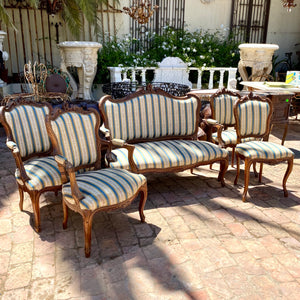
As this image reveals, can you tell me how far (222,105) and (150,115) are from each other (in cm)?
100

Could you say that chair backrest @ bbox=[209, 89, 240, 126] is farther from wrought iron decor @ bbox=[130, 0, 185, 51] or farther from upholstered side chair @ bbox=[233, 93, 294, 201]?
wrought iron decor @ bbox=[130, 0, 185, 51]

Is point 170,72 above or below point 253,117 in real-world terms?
above

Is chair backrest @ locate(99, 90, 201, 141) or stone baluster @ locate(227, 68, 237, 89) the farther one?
stone baluster @ locate(227, 68, 237, 89)

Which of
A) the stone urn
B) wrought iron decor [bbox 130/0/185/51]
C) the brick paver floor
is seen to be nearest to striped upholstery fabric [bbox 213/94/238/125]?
the brick paver floor

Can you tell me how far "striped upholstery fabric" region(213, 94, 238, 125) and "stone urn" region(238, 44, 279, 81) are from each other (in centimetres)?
400

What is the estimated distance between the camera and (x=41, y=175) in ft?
9.48

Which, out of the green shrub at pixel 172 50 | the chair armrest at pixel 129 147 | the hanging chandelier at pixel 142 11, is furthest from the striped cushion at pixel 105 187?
the hanging chandelier at pixel 142 11

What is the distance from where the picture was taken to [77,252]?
261cm

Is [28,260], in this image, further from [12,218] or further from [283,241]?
[283,241]

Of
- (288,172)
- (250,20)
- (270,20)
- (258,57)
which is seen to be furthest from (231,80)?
(288,172)

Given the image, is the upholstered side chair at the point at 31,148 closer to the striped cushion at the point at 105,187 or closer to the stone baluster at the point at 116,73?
the striped cushion at the point at 105,187

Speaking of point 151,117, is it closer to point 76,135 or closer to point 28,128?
point 76,135

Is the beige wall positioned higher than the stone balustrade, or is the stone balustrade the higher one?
the beige wall

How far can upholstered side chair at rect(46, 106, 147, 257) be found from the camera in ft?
8.25
